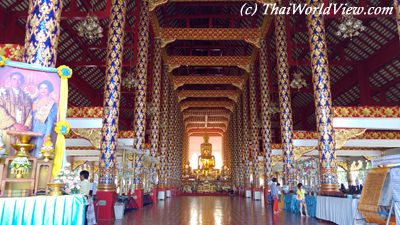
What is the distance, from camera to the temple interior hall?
4.65 m

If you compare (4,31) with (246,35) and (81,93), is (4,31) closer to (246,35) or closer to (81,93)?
(81,93)

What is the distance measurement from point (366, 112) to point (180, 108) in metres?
20.7

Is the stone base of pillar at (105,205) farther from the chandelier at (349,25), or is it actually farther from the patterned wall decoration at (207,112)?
the patterned wall decoration at (207,112)

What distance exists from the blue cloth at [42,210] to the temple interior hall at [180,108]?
1 cm

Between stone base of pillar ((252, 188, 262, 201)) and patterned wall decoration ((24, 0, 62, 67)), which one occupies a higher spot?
patterned wall decoration ((24, 0, 62, 67))

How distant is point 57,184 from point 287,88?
1180cm

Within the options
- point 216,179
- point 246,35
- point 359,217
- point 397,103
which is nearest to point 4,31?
point 246,35

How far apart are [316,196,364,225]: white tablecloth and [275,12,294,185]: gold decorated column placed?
4.48 metres

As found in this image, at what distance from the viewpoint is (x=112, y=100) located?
9852mm

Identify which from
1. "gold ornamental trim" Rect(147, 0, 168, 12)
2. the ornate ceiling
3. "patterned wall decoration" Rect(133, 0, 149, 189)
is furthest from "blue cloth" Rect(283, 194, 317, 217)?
"gold ornamental trim" Rect(147, 0, 168, 12)

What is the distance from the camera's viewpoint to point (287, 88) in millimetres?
14305

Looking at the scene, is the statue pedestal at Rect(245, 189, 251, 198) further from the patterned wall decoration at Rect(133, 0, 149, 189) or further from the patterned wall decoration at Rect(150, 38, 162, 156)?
the patterned wall decoration at Rect(133, 0, 149, 189)

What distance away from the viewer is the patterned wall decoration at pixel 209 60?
21.2 meters

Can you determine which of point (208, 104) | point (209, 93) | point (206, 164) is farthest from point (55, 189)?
point (206, 164)
